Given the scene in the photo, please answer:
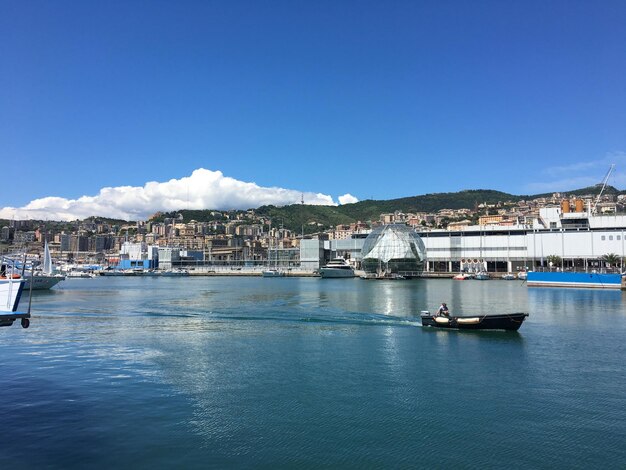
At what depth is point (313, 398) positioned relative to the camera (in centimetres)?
1595

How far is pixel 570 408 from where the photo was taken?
14.8m

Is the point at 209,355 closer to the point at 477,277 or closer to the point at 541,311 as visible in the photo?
the point at 541,311

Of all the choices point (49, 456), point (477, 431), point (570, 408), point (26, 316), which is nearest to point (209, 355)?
point (26, 316)

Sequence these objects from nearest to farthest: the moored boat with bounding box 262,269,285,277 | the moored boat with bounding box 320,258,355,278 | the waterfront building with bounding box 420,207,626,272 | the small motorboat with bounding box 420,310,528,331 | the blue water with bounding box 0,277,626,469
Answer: the blue water with bounding box 0,277,626,469, the small motorboat with bounding box 420,310,528,331, the waterfront building with bounding box 420,207,626,272, the moored boat with bounding box 320,258,355,278, the moored boat with bounding box 262,269,285,277

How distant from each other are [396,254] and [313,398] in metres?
107

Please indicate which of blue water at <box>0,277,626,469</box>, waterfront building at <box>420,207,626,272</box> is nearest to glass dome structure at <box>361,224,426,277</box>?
waterfront building at <box>420,207,626,272</box>

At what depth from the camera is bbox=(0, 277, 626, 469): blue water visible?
11672mm

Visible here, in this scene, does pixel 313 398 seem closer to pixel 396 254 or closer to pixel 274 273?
pixel 396 254

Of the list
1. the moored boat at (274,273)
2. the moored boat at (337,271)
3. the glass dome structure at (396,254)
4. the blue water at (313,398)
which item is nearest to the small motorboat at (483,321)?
the blue water at (313,398)

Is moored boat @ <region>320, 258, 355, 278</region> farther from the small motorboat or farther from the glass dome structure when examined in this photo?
the small motorboat

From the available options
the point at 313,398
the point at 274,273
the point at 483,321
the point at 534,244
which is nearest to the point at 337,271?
the point at 274,273

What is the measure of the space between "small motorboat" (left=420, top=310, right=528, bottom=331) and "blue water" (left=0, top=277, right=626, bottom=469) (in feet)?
2.25

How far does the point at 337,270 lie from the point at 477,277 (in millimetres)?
38015

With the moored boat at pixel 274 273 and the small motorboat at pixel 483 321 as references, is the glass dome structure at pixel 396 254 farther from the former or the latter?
the small motorboat at pixel 483 321
